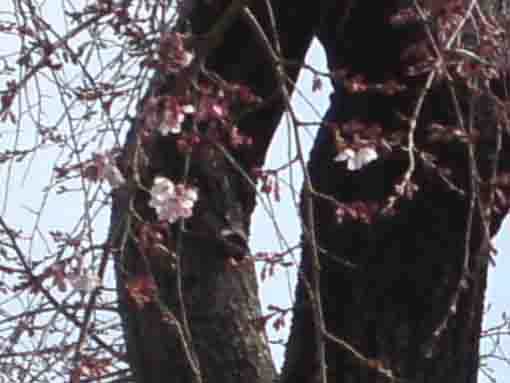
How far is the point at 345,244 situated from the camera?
2691mm

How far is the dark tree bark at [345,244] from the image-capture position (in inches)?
102

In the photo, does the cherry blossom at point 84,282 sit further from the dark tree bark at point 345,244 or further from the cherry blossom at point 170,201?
the dark tree bark at point 345,244

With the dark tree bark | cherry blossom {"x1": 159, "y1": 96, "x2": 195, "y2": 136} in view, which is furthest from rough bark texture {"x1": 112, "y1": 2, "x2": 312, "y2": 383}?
cherry blossom {"x1": 159, "y1": 96, "x2": 195, "y2": 136}

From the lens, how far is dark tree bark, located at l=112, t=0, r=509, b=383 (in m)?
2.60

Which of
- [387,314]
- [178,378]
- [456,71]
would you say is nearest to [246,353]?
[178,378]

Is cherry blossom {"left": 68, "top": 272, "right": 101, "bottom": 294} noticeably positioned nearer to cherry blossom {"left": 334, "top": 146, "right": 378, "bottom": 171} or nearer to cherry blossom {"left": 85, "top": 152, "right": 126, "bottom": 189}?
cherry blossom {"left": 85, "top": 152, "right": 126, "bottom": 189}

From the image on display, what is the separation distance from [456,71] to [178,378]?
0.94 meters

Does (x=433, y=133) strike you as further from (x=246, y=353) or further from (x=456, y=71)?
(x=246, y=353)

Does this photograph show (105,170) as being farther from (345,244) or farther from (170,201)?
(345,244)

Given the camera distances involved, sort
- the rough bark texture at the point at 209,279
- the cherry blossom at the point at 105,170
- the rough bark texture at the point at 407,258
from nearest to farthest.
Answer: the cherry blossom at the point at 105,170 < the rough bark texture at the point at 407,258 < the rough bark texture at the point at 209,279

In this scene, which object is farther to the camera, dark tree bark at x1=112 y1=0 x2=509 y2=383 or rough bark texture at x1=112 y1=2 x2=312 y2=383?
rough bark texture at x1=112 y1=2 x2=312 y2=383

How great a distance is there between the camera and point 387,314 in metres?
2.61

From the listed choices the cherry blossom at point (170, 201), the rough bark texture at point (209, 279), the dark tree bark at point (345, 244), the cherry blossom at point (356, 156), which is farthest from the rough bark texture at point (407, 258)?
the cherry blossom at point (170, 201)

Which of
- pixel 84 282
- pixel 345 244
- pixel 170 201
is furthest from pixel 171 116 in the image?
pixel 345 244
